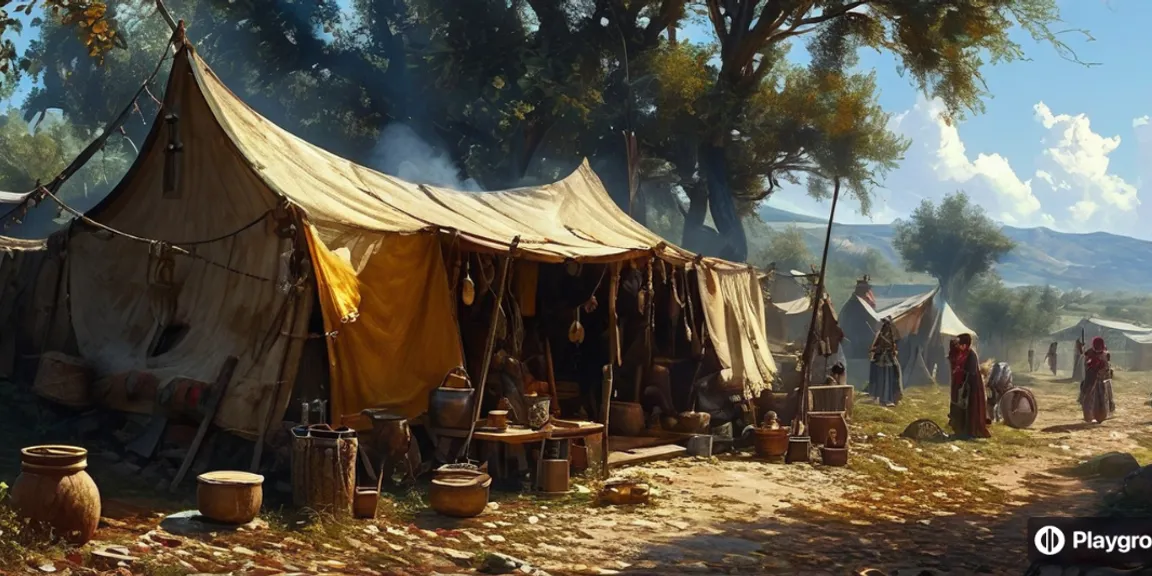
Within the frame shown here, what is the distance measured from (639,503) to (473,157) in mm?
20171

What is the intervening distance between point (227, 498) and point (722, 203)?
22.0 metres

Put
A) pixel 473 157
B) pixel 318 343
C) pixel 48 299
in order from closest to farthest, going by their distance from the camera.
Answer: pixel 318 343 → pixel 48 299 → pixel 473 157

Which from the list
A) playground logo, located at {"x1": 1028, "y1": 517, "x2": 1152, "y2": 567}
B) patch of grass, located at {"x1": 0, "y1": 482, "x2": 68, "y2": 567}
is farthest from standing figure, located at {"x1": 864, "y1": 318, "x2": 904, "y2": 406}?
patch of grass, located at {"x1": 0, "y1": 482, "x2": 68, "y2": 567}

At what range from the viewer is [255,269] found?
30.9ft

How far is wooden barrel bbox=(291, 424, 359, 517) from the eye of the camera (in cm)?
773

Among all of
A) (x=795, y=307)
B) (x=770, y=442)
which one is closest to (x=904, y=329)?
(x=795, y=307)

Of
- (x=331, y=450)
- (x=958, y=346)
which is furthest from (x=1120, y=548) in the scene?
(x=958, y=346)

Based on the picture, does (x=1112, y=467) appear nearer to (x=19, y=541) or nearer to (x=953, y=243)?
(x=19, y=541)

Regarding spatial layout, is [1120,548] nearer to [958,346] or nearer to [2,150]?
[958,346]

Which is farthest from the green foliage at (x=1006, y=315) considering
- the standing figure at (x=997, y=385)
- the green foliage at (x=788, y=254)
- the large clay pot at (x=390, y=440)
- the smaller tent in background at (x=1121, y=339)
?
the large clay pot at (x=390, y=440)

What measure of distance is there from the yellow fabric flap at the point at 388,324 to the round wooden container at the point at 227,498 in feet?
5.78

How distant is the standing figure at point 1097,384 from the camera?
19.7 meters

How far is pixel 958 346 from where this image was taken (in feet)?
55.8

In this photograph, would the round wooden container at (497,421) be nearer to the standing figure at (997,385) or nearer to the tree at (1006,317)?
the standing figure at (997,385)
